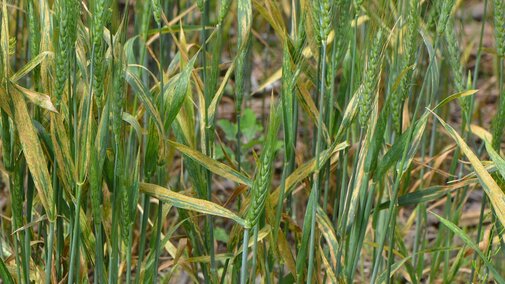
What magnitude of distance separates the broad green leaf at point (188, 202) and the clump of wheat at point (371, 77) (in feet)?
0.79

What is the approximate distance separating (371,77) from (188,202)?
0.33 m

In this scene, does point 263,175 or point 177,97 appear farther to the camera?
point 177,97

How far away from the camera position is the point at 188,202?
1422 mm

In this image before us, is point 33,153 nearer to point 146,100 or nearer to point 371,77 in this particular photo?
point 146,100

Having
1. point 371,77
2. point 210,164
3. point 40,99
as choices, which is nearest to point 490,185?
point 371,77

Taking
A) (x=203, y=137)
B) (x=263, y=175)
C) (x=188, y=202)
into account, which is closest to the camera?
(x=263, y=175)

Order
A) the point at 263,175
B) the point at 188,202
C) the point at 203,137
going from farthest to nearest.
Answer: the point at 203,137 → the point at 188,202 → the point at 263,175

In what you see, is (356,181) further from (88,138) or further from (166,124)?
(88,138)

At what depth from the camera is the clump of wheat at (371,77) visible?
133 centimetres

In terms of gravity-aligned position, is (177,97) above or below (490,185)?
above

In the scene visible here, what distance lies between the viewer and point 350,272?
149 cm

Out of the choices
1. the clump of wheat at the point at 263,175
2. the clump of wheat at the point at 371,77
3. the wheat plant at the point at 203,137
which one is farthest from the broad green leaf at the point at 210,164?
the clump of wheat at the point at 371,77

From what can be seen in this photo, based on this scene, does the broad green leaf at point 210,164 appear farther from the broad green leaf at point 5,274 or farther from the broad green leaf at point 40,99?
the broad green leaf at point 5,274

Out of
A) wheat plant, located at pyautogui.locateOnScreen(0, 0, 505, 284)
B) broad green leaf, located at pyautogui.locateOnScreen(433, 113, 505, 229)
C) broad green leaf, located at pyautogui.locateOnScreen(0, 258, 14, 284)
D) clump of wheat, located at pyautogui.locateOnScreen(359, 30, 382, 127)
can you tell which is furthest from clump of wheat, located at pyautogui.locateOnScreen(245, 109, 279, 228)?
broad green leaf, located at pyautogui.locateOnScreen(0, 258, 14, 284)
